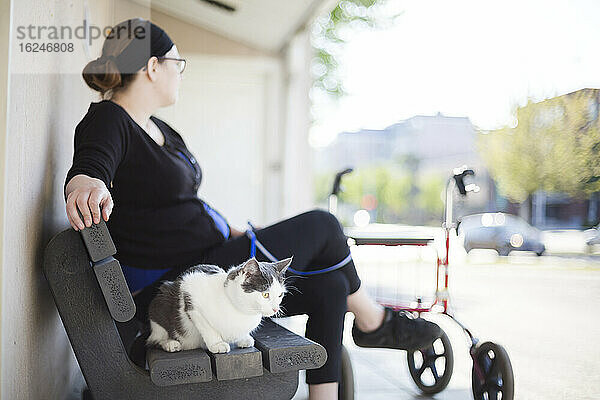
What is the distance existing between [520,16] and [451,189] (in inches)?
21.9

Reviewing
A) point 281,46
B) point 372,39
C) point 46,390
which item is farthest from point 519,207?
point 281,46

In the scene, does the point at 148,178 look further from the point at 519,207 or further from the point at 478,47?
the point at 478,47

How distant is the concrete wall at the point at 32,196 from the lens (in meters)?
0.98

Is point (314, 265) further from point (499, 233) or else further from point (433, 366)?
point (433, 366)

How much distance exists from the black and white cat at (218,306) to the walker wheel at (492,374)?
2.48 feet

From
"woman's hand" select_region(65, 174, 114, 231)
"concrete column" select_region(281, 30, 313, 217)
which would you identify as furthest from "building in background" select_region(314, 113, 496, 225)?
"woman's hand" select_region(65, 174, 114, 231)

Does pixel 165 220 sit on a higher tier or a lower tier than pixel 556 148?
lower

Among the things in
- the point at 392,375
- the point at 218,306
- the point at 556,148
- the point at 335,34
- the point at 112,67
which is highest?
the point at 335,34

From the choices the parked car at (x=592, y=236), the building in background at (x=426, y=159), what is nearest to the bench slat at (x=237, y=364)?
the parked car at (x=592, y=236)

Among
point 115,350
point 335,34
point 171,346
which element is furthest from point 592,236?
point 335,34

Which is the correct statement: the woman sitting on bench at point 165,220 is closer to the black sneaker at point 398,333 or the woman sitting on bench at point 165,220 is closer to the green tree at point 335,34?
the black sneaker at point 398,333

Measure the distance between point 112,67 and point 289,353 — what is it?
797 millimetres

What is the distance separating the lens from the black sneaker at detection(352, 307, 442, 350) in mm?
1502

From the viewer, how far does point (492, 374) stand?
5.14 ft
